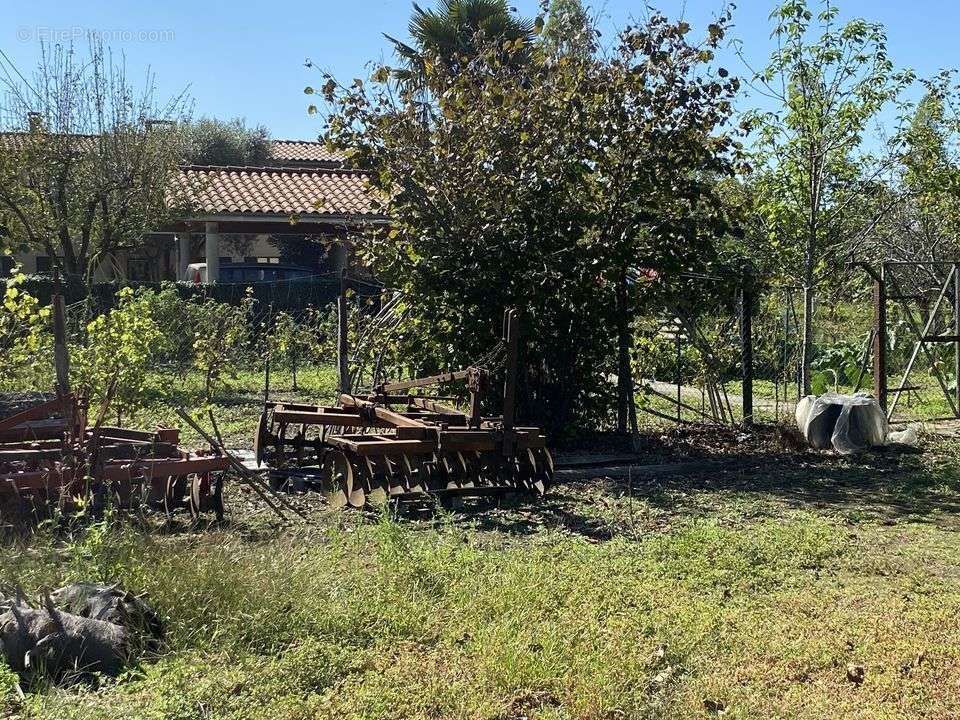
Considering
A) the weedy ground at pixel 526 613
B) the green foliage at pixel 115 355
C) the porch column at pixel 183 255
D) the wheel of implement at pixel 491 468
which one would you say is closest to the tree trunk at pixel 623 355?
the wheel of implement at pixel 491 468

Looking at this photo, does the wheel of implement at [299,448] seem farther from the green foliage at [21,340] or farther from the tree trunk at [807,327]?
the tree trunk at [807,327]

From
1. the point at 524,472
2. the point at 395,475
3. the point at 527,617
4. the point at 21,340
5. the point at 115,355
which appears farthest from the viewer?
the point at 21,340

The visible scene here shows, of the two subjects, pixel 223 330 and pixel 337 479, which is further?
pixel 223 330

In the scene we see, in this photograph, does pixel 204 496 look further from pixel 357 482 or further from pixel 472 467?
pixel 472 467

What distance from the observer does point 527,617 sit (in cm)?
525

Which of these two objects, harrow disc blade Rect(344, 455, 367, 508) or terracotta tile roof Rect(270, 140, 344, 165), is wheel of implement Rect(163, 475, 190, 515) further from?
terracotta tile roof Rect(270, 140, 344, 165)

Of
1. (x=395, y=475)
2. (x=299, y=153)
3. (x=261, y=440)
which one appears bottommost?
(x=395, y=475)

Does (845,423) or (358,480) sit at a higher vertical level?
(845,423)

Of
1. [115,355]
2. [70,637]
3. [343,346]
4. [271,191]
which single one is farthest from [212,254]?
[70,637]

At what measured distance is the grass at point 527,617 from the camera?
4.32m

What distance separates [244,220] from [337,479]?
54.8 ft

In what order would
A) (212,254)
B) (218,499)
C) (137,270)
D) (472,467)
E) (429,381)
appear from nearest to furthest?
1. (218,499)
2. (472,467)
3. (429,381)
4. (212,254)
5. (137,270)

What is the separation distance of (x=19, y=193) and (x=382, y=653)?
13898mm

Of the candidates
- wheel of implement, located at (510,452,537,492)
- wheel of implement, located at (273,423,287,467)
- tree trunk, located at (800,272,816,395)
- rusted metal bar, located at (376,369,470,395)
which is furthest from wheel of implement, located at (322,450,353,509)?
tree trunk, located at (800,272,816,395)
